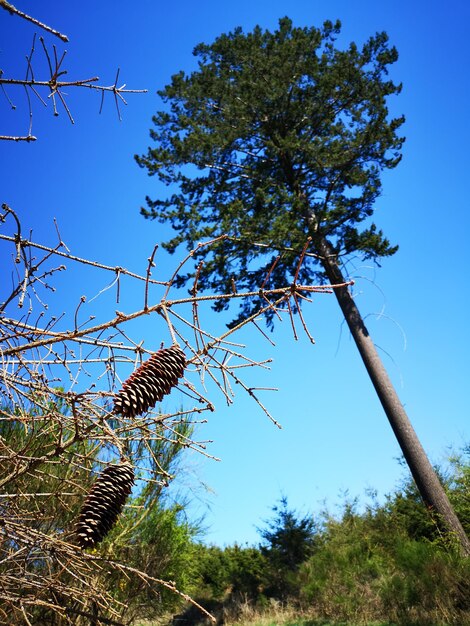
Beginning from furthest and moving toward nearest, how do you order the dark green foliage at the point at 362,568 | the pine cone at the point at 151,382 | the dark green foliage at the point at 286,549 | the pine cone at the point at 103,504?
the dark green foliage at the point at 286,549
the dark green foliage at the point at 362,568
the pine cone at the point at 103,504
the pine cone at the point at 151,382

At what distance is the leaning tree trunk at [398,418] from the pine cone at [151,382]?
7.05 m

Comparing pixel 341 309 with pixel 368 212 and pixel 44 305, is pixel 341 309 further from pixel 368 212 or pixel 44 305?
pixel 44 305

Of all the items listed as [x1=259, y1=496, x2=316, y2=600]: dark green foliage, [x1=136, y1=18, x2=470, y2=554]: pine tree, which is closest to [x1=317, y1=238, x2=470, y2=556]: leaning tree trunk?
[x1=136, y1=18, x2=470, y2=554]: pine tree

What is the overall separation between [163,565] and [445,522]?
4.46 meters

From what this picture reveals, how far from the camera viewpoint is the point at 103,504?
137 centimetres

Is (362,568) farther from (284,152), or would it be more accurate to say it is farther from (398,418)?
(284,152)

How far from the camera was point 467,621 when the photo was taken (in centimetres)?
650

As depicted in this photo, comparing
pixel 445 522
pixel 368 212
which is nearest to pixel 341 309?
pixel 368 212

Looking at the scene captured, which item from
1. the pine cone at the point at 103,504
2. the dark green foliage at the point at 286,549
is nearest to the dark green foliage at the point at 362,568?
the dark green foliage at the point at 286,549

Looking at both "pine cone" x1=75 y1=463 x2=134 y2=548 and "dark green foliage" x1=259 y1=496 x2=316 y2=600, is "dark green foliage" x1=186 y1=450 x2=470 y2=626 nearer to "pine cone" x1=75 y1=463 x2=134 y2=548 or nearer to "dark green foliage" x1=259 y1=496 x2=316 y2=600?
"dark green foliage" x1=259 y1=496 x2=316 y2=600

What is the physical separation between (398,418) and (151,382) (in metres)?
8.92

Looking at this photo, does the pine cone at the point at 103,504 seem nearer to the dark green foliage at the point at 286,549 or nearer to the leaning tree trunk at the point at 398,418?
the leaning tree trunk at the point at 398,418

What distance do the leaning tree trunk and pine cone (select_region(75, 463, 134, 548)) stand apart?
275 inches

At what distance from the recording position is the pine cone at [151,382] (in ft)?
3.87
